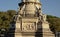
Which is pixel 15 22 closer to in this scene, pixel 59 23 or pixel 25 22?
pixel 25 22

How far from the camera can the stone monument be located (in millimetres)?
24578

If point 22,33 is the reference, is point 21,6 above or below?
Result: above

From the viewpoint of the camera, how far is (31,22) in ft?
82.2

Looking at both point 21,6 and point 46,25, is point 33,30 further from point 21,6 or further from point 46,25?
point 21,6

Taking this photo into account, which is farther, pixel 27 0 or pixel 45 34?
pixel 27 0

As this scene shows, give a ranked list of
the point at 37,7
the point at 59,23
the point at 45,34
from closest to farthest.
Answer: the point at 45,34 → the point at 37,7 → the point at 59,23

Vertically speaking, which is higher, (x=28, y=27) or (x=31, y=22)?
(x=31, y=22)

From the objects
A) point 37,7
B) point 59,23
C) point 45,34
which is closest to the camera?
point 45,34

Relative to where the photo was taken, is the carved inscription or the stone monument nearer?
the stone monument

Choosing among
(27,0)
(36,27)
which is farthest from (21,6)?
(36,27)

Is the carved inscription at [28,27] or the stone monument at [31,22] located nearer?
the stone monument at [31,22]

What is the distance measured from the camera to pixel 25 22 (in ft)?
82.0

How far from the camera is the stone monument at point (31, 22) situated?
80.6 feet

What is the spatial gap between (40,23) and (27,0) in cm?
305
